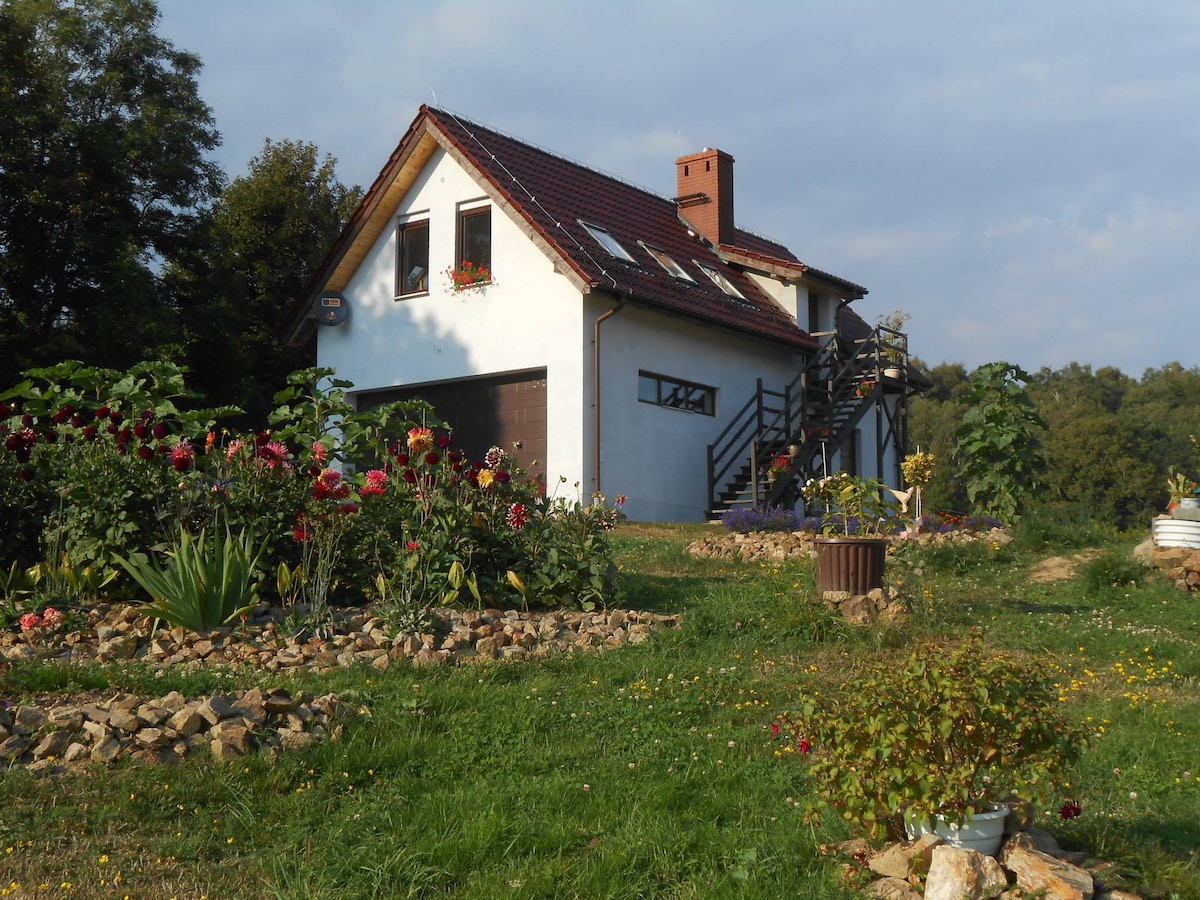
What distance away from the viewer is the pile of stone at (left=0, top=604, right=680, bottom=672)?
21.2 feet

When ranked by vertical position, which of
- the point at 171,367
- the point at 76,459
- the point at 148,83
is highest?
the point at 148,83

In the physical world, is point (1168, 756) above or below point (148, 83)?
below

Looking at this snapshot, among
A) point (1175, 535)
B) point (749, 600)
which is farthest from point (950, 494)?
point (749, 600)

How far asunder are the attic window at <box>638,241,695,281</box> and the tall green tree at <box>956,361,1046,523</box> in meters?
6.10

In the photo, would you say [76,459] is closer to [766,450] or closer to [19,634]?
[19,634]

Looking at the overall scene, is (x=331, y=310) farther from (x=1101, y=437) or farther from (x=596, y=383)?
(x=1101, y=437)

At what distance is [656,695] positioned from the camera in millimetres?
6027

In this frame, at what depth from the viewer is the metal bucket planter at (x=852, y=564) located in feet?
27.0

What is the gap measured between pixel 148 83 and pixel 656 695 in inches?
864

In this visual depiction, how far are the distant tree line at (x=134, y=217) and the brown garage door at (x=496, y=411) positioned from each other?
412 centimetres

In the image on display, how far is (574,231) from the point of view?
18359 millimetres

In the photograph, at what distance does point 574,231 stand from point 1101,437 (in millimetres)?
37403

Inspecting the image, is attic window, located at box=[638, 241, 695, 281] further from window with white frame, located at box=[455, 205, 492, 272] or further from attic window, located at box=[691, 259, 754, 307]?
window with white frame, located at box=[455, 205, 492, 272]

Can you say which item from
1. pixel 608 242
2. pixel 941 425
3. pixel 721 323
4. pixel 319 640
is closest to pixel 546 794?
pixel 319 640
